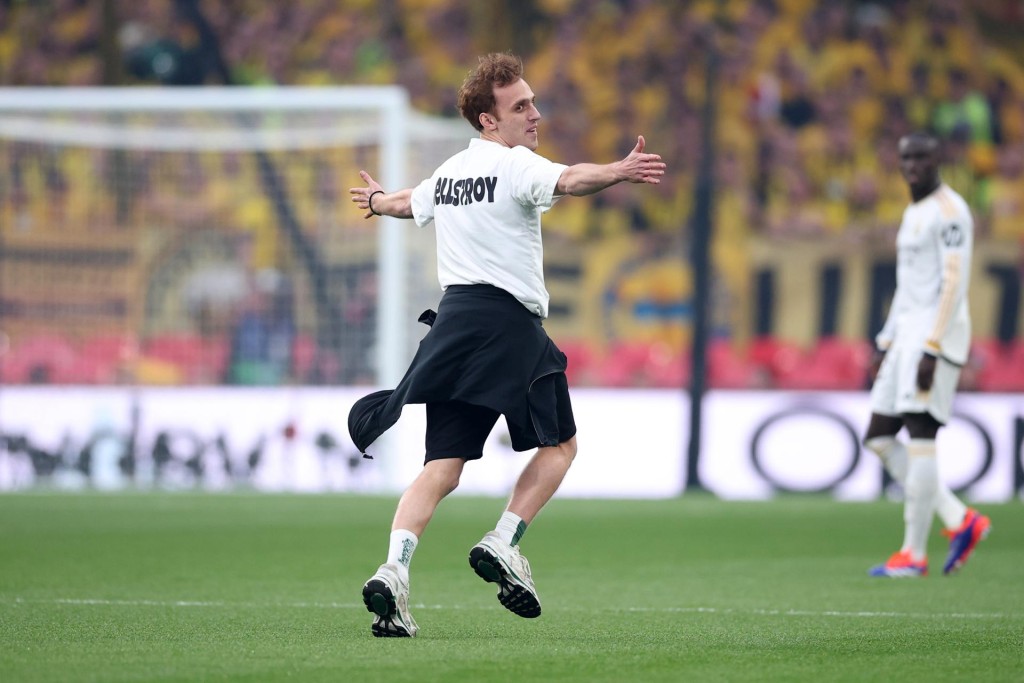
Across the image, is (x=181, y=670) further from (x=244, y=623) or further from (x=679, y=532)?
(x=679, y=532)

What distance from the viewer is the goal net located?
17312 mm

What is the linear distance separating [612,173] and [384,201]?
1.32 metres

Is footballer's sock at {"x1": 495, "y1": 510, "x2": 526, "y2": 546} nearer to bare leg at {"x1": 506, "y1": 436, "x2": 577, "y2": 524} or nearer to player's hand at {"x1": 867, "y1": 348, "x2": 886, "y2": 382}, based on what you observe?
bare leg at {"x1": 506, "y1": 436, "x2": 577, "y2": 524}

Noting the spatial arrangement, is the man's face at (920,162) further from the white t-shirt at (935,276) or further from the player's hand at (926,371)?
the player's hand at (926,371)

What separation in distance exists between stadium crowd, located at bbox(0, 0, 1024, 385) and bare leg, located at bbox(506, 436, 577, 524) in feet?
49.4

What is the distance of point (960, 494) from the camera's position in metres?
15.1

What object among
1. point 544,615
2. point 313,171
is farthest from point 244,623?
point 313,171

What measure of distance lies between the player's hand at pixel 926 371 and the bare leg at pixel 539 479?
10.2 feet

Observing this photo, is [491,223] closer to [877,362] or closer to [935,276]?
[935,276]

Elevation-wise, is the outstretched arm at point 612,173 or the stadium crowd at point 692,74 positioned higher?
the stadium crowd at point 692,74

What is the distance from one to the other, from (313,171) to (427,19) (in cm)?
644

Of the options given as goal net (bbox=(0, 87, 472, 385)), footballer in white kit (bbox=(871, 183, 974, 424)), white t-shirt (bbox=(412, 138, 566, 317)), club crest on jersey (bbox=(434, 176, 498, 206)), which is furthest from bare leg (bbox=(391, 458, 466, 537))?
goal net (bbox=(0, 87, 472, 385))

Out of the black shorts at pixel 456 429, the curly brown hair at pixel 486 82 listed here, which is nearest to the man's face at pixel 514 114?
the curly brown hair at pixel 486 82

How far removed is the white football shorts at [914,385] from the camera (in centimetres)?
858
